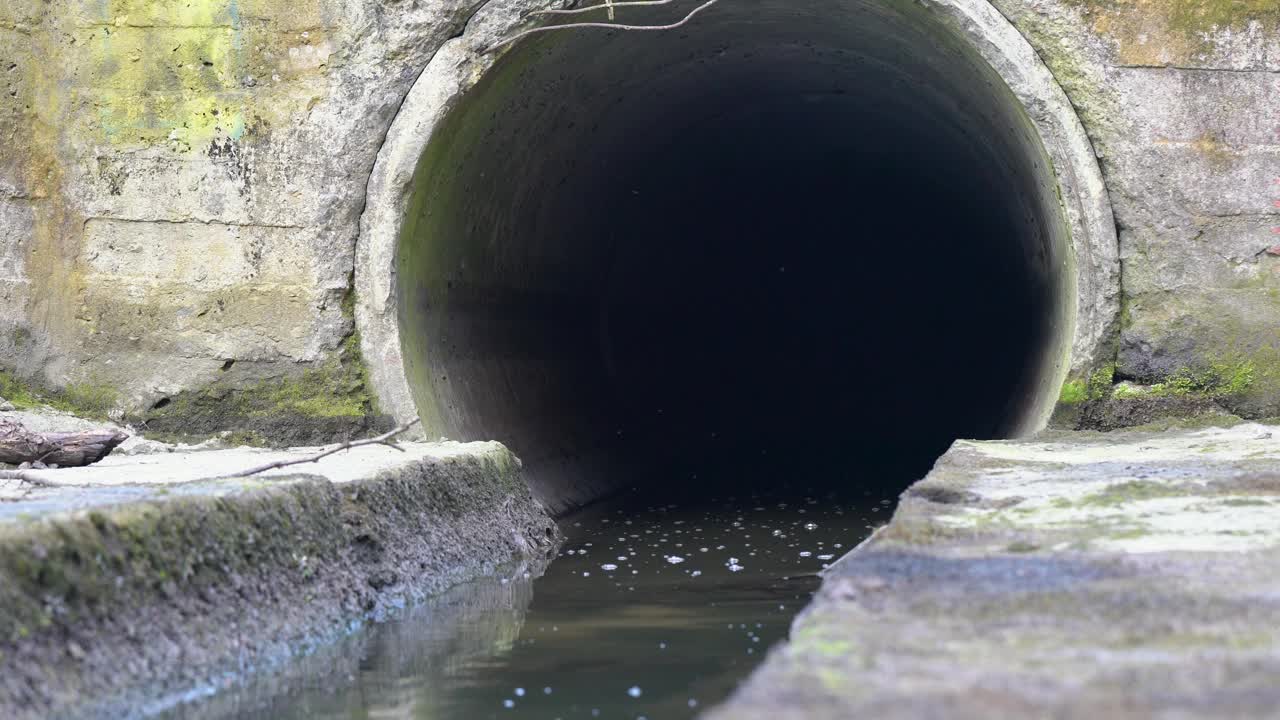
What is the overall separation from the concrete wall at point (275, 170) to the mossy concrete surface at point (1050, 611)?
260 cm

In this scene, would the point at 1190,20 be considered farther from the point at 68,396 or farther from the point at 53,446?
the point at 68,396

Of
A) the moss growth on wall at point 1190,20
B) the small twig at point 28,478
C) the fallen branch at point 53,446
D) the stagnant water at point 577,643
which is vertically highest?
the moss growth on wall at point 1190,20

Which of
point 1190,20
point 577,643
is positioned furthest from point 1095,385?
point 577,643

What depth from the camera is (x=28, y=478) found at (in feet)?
13.6

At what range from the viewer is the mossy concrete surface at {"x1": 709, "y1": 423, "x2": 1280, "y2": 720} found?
67.0 inches

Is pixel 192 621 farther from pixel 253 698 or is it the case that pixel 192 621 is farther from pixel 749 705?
pixel 749 705

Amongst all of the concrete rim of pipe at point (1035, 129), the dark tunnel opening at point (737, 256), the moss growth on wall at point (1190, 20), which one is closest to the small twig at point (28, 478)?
the concrete rim of pipe at point (1035, 129)

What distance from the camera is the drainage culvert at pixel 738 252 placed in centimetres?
702

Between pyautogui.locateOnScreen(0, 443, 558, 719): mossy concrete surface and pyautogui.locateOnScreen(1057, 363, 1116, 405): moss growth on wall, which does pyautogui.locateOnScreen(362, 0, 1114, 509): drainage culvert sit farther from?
pyautogui.locateOnScreen(0, 443, 558, 719): mossy concrete surface

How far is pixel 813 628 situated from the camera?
7.00 feet

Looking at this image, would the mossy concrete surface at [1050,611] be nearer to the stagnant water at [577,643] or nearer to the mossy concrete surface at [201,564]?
the stagnant water at [577,643]

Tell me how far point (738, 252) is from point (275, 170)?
28.9 ft

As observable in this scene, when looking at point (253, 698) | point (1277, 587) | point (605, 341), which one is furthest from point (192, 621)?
point (605, 341)

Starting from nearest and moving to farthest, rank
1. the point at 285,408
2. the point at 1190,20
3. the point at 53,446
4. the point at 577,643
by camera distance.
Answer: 1. the point at 577,643
2. the point at 53,446
3. the point at 1190,20
4. the point at 285,408
